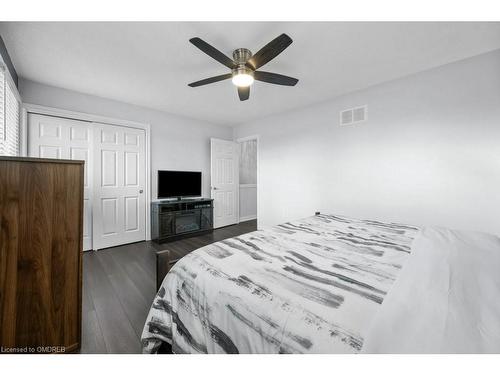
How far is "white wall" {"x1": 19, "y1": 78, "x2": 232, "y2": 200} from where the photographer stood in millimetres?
2897

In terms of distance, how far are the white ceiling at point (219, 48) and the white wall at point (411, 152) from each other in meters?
0.25

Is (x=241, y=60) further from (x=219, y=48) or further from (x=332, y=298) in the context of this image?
(x=332, y=298)

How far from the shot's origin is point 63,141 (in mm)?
3000

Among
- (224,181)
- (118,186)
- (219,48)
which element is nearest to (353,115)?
(219,48)

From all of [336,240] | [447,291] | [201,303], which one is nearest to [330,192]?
[336,240]

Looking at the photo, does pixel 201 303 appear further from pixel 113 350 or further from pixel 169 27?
pixel 169 27

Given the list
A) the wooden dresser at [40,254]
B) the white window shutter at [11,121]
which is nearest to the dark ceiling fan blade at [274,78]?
the wooden dresser at [40,254]

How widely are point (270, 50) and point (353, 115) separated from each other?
82.3 inches

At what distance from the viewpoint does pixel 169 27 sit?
179 centimetres

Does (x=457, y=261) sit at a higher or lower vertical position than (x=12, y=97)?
lower

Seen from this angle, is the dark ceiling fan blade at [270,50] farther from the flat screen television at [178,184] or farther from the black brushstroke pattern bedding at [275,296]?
the flat screen television at [178,184]

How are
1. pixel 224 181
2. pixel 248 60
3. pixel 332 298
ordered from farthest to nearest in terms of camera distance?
pixel 224 181
pixel 248 60
pixel 332 298

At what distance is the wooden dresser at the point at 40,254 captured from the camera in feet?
3.58

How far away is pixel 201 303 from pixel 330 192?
9.83ft
